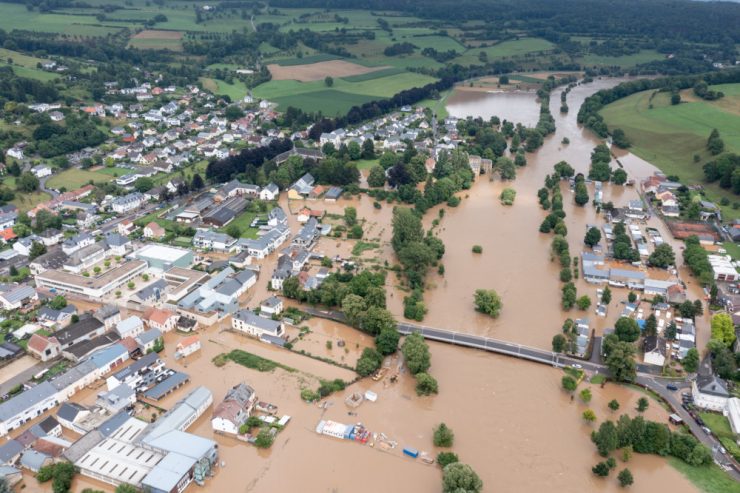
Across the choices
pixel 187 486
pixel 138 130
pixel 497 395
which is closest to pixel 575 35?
pixel 138 130

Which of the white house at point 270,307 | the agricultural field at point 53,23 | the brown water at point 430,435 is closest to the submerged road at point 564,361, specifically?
the brown water at point 430,435

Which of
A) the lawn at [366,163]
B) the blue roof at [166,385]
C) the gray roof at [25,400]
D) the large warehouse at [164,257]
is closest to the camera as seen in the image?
the gray roof at [25,400]

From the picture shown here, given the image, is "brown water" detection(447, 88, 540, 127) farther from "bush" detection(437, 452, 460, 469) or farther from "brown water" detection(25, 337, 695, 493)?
"bush" detection(437, 452, 460, 469)

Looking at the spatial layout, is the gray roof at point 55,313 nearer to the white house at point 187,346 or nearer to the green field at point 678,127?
the white house at point 187,346

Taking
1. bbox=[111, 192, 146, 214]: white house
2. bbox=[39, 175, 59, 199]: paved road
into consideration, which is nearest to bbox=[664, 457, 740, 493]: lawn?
bbox=[111, 192, 146, 214]: white house

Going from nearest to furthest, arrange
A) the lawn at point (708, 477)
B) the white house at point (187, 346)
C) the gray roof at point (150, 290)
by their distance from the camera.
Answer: the lawn at point (708, 477) < the white house at point (187, 346) < the gray roof at point (150, 290)
